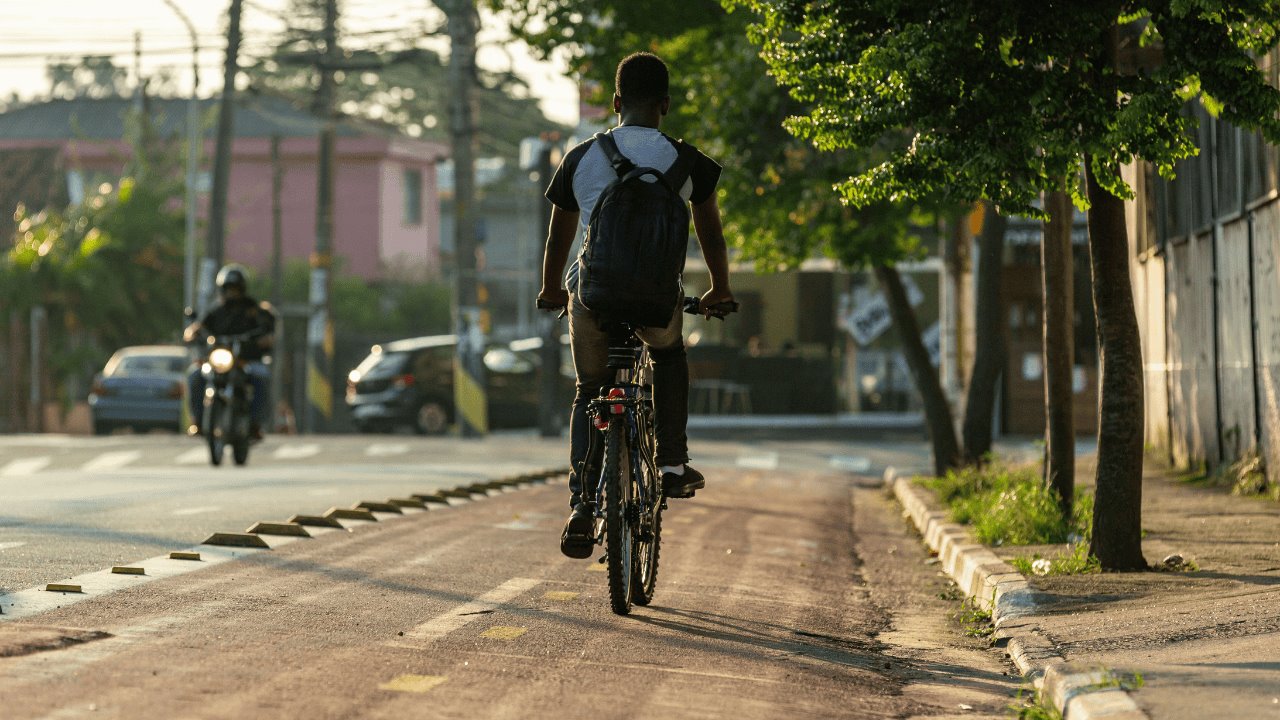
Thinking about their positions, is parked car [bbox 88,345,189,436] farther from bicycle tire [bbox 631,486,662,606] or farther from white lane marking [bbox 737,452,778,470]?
bicycle tire [bbox 631,486,662,606]

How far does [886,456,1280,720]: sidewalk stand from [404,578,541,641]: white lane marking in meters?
1.93

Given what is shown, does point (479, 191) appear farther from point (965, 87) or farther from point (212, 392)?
point (965, 87)

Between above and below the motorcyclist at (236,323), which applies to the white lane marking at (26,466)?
below

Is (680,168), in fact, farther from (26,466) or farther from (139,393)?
(139,393)

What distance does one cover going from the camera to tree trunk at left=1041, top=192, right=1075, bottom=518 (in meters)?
10.7

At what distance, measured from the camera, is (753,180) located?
16.7 metres

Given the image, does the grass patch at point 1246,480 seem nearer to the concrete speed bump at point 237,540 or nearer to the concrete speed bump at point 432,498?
the concrete speed bump at point 432,498

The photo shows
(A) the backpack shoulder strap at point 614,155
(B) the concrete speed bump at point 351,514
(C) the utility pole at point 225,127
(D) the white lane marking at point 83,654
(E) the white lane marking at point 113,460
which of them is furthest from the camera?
(C) the utility pole at point 225,127

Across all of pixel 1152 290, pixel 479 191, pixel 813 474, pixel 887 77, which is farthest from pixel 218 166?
pixel 479 191

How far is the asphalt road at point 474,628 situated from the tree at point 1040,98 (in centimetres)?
169

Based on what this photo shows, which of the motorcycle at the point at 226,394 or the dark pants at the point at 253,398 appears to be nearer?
the motorcycle at the point at 226,394

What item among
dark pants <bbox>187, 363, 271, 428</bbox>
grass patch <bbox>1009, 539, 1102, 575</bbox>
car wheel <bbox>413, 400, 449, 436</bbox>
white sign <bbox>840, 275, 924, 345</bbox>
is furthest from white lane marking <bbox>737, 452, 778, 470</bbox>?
grass patch <bbox>1009, 539, 1102, 575</bbox>

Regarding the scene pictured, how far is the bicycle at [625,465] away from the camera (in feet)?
21.7

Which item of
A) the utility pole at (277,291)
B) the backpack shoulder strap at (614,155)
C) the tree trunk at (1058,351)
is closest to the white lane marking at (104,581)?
the backpack shoulder strap at (614,155)
